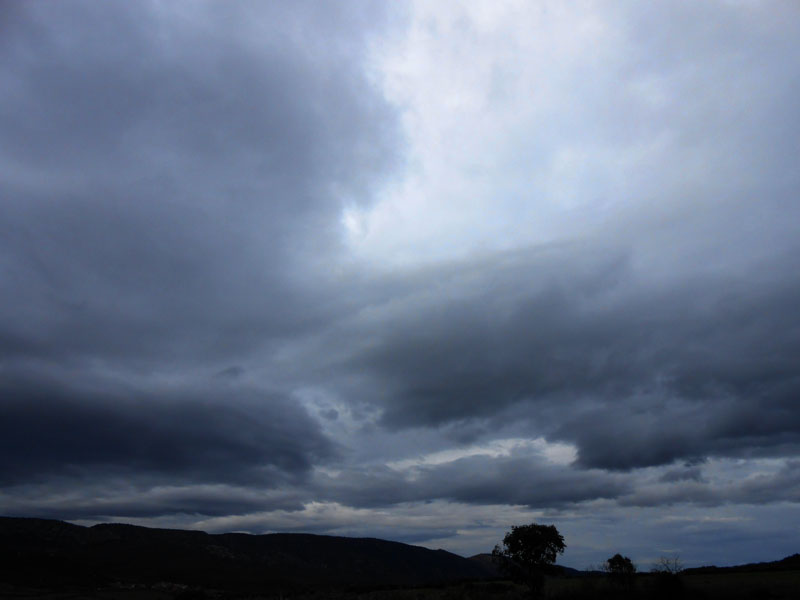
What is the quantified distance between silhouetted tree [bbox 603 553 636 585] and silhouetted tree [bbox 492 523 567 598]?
8134 millimetres

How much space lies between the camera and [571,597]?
70.9 metres

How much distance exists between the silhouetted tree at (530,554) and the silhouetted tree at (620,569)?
320 inches

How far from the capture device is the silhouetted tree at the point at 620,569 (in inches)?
2921

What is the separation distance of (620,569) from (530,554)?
1388cm

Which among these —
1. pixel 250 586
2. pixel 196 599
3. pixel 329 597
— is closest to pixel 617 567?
pixel 329 597

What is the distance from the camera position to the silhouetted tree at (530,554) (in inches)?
3477

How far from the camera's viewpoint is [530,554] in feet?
291

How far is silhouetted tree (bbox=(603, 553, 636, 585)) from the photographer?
74188mm

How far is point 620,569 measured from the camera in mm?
79062

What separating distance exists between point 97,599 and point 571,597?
308ft

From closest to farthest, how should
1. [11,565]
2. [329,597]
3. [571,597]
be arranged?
[571,597], [329,597], [11,565]

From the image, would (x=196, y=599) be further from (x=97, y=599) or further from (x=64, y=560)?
(x=64, y=560)

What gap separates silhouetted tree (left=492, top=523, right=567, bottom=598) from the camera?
88.3 m

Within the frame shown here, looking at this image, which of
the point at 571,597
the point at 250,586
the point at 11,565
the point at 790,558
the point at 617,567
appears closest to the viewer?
the point at 571,597
